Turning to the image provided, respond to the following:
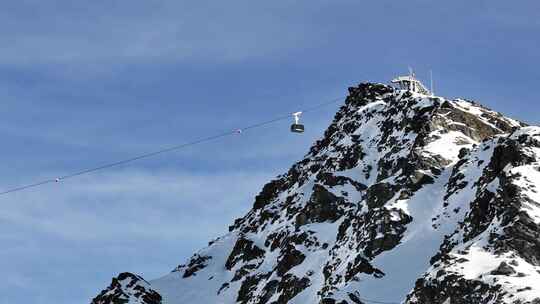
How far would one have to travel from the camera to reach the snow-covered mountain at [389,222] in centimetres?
8238

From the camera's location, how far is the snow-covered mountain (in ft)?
270

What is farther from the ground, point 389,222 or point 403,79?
point 403,79

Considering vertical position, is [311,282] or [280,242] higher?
[280,242]

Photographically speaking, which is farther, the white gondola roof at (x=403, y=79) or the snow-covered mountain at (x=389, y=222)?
the white gondola roof at (x=403, y=79)

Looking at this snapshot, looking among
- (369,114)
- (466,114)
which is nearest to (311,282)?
(466,114)

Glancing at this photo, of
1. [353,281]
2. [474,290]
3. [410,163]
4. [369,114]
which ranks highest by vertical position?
[369,114]

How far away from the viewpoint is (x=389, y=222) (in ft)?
356

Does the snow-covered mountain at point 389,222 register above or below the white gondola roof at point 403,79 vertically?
below

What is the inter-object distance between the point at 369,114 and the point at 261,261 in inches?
1124

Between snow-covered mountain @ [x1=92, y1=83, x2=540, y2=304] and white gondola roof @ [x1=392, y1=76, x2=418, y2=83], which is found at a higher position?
white gondola roof @ [x1=392, y1=76, x2=418, y2=83]

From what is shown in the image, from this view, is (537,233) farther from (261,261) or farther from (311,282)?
(261,261)

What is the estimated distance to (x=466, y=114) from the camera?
12738 centimetres

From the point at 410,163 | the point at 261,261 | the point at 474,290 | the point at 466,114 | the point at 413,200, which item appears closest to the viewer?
the point at 474,290

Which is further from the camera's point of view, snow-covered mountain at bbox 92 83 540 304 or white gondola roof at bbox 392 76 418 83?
white gondola roof at bbox 392 76 418 83
